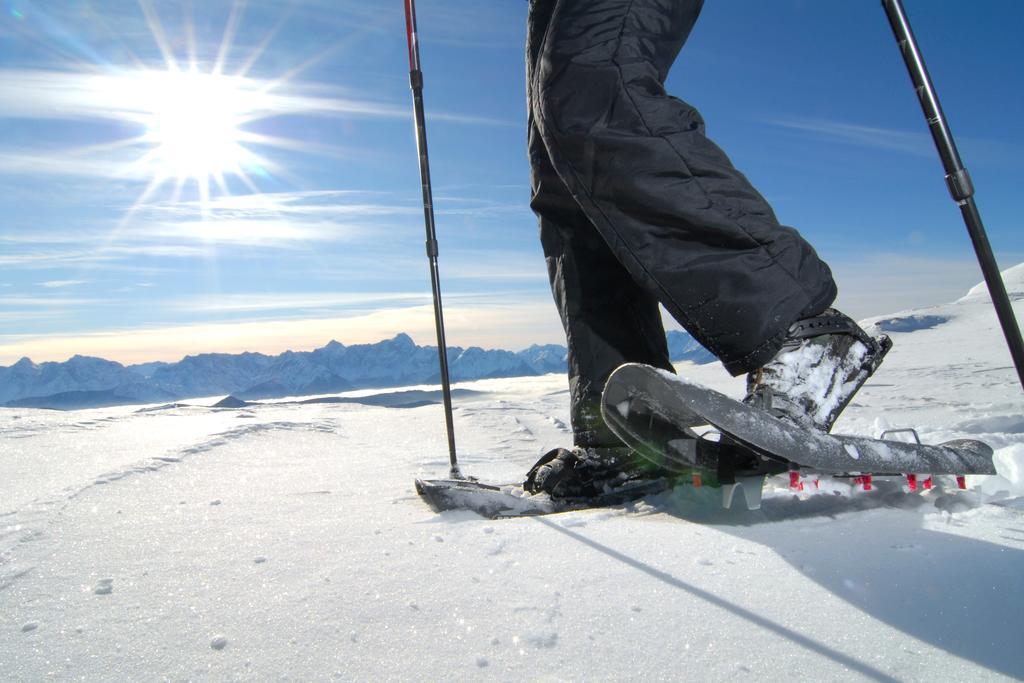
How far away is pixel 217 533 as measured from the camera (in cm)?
111

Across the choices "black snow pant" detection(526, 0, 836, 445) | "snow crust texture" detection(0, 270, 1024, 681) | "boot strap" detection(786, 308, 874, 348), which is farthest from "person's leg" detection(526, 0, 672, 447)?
"boot strap" detection(786, 308, 874, 348)

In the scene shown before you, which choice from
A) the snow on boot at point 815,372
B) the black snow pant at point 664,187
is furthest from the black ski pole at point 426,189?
the snow on boot at point 815,372

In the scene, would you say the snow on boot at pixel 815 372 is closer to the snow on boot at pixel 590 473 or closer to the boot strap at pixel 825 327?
the boot strap at pixel 825 327

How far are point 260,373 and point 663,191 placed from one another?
154405 millimetres

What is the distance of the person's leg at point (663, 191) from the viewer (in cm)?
114

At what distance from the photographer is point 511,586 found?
80 cm

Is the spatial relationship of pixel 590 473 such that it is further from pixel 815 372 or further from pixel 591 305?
pixel 815 372

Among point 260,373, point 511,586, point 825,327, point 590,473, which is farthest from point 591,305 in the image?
point 260,373

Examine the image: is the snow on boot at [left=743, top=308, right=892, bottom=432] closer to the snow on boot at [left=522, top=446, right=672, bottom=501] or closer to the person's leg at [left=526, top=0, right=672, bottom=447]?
the snow on boot at [left=522, top=446, right=672, bottom=501]

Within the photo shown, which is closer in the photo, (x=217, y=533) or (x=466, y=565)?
(x=466, y=565)

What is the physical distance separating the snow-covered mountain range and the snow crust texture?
113291 mm

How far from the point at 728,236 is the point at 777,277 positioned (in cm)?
12

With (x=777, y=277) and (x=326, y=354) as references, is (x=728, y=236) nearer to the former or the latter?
(x=777, y=277)

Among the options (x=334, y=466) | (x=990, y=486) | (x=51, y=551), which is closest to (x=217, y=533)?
(x=51, y=551)
